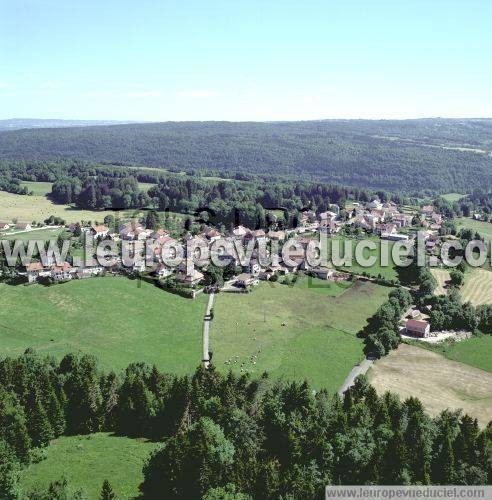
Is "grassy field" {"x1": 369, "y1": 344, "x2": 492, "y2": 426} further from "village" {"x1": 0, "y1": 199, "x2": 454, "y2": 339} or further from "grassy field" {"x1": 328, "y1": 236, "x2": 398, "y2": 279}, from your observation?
"grassy field" {"x1": 328, "y1": 236, "x2": 398, "y2": 279}

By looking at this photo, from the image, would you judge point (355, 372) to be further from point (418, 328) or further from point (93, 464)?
point (93, 464)

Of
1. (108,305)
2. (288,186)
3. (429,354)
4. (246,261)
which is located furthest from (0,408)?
(288,186)

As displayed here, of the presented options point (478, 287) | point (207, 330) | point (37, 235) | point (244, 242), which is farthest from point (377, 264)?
point (37, 235)

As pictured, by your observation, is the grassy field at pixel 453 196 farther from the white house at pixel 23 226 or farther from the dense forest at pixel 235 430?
the dense forest at pixel 235 430

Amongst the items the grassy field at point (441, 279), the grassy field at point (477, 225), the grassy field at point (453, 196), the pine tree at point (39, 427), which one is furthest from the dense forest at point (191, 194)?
the pine tree at point (39, 427)

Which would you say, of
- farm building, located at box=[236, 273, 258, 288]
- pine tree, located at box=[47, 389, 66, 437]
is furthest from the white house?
pine tree, located at box=[47, 389, 66, 437]

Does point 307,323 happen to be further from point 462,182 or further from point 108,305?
point 462,182
